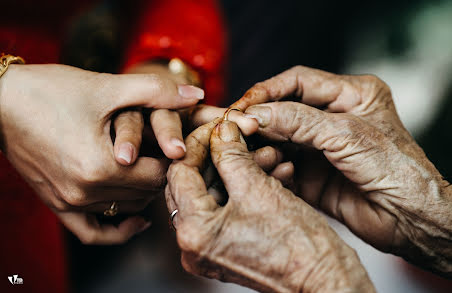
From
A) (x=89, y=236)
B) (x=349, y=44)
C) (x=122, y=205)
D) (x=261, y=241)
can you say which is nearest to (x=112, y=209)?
(x=122, y=205)

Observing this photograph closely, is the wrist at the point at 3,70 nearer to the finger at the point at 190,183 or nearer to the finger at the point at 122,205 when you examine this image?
the finger at the point at 122,205

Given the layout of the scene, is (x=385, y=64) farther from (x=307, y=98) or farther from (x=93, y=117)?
(x=93, y=117)

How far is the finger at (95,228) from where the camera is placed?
3.28ft

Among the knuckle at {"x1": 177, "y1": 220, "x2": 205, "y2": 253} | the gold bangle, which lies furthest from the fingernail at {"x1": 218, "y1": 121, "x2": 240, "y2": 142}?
the gold bangle

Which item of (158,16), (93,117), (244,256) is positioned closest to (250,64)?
(158,16)

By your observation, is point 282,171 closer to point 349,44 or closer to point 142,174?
point 142,174

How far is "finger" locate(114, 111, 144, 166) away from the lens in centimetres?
76

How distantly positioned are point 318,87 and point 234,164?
1.41ft

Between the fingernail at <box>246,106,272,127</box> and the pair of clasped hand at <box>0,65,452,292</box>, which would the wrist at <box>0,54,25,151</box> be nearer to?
the pair of clasped hand at <box>0,65,452,292</box>

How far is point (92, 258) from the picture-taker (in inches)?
60.9

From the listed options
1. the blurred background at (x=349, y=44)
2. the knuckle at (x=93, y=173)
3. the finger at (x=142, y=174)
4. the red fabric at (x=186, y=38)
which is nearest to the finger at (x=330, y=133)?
the finger at (x=142, y=174)

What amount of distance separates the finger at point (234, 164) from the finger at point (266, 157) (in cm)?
7

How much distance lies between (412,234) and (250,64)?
1.46 meters

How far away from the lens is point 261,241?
2.04 feet
